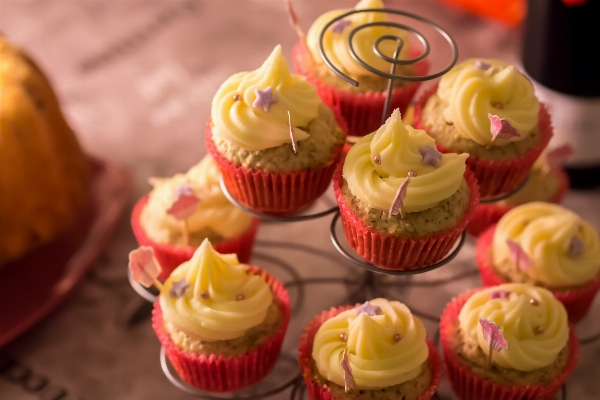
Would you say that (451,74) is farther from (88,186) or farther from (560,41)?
(88,186)

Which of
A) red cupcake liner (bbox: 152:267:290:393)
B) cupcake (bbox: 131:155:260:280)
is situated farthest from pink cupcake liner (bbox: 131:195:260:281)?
red cupcake liner (bbox: 152:267:290:393)

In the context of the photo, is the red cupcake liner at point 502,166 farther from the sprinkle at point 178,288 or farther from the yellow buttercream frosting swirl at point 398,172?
the sprinkle at point 178,288

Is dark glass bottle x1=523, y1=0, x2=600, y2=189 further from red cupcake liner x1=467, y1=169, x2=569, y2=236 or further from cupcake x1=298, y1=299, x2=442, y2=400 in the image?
cupcake x1=298, y1=299, x2=442, y2=400

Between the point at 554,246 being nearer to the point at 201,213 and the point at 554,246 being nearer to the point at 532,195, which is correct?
the point at 532,195

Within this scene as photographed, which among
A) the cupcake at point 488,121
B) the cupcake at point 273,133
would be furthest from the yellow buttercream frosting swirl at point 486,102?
the cupcake at point 273,133

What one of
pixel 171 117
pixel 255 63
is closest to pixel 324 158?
pixel 171 117
